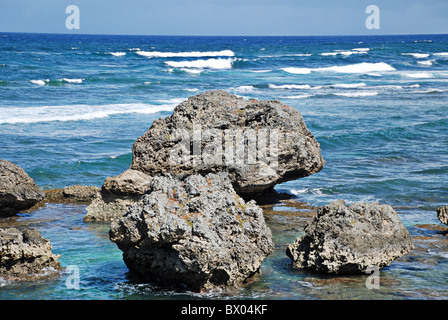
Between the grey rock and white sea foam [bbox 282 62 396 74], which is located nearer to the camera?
the grey rock

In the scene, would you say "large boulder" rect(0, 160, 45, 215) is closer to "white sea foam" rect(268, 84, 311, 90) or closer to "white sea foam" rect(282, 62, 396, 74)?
"white sea foam" rect(268, 84, 311, 90)

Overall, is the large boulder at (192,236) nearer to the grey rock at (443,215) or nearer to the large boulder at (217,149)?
the large boulder at (217,149)

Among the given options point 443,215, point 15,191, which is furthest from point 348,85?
point 15,191

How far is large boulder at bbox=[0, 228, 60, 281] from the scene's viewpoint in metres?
7.62

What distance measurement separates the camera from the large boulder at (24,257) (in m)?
7.62

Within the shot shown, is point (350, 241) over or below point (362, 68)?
below

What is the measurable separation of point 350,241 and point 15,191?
662cm

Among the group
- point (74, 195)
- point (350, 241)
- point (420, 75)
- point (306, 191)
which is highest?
point (420, 75)

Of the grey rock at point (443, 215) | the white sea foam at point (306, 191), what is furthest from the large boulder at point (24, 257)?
the white sea foam at point (306, 191)

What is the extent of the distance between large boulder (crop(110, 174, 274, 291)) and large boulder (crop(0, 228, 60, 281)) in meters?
1.03

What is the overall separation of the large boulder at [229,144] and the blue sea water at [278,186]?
3.41ft

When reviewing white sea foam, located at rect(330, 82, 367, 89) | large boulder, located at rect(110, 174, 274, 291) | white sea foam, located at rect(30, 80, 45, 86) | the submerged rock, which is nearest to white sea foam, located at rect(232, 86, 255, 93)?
white sea foam, located at rect(330, 82, 367, 89)

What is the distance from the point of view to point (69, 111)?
89.8 ft

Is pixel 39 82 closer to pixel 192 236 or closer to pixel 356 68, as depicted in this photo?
pixel 192 236
